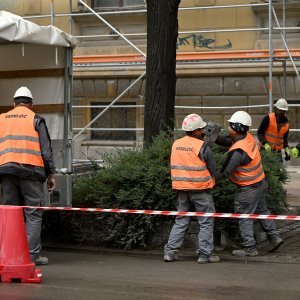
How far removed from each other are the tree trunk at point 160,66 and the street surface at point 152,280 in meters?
2.37

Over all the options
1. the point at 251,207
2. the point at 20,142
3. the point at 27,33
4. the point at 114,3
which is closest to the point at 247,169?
the point at 251,207

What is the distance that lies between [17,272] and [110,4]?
41.6ft

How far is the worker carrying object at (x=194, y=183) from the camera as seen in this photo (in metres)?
8.70

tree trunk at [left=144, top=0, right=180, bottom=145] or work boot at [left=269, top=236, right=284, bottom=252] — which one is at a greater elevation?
tree trunk at [left=144, top=0, right=180, bottom=145]

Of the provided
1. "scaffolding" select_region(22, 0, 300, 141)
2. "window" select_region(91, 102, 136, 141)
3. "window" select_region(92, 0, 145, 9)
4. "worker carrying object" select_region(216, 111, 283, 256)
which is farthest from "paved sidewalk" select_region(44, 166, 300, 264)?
"window" select_region(92, 0, 145, 9)

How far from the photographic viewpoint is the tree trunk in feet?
35.8

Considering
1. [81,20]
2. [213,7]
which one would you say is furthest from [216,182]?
[81,20]

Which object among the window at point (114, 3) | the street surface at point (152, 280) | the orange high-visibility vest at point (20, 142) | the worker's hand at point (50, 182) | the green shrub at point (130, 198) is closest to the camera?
the street surface at point (152, 280)

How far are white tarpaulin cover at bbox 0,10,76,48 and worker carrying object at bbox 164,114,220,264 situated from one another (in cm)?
193

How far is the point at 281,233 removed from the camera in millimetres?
10391

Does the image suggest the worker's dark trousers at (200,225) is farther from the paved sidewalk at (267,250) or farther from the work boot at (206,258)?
the paved sidewalk at (267,250)

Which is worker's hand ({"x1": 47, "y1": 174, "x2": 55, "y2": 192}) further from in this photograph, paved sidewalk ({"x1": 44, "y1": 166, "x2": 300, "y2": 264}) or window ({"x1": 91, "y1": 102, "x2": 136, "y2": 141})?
window ({"x1": 91, "y1": 102, "x2": 136, "y2": 141})

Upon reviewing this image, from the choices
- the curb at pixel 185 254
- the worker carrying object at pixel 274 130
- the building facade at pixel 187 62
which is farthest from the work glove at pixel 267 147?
the building facade at pixel 187 62

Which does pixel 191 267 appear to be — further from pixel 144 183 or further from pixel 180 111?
pixel 180 111
